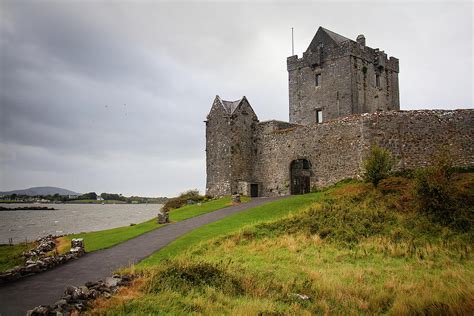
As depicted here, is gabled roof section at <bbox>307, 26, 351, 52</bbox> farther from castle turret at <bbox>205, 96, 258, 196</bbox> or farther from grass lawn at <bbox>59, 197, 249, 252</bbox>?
grass lawn at <bbox>59, 197, 249, 252</bbox>

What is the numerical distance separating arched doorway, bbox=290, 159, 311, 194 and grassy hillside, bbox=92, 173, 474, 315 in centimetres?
761

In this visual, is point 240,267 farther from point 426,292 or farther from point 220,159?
point 220,159

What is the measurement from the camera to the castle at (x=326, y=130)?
2802cm

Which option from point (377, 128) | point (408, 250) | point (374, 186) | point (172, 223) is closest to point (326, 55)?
point (377, 128)

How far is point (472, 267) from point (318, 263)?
5.64 meters

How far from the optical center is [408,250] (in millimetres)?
16953

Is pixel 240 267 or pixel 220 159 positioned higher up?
pixel 220 159

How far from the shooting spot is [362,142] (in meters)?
29.7

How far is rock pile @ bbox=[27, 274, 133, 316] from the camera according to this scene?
970cm

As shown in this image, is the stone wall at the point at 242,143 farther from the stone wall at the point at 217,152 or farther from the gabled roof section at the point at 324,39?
the gabled roof section at the point at 324,39

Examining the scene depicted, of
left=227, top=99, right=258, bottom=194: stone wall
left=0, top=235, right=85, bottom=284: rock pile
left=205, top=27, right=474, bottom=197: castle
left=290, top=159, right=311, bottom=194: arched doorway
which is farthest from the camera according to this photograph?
left=227, top=99, right=258, bottom=194: stone wall

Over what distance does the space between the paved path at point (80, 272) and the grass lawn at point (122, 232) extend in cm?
119

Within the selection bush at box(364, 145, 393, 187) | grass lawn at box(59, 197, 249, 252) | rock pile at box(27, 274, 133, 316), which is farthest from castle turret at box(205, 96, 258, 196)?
rock pile at box(27, 274, 133, 316)

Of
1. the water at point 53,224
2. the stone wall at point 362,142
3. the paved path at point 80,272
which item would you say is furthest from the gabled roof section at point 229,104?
the water at point 53,224
